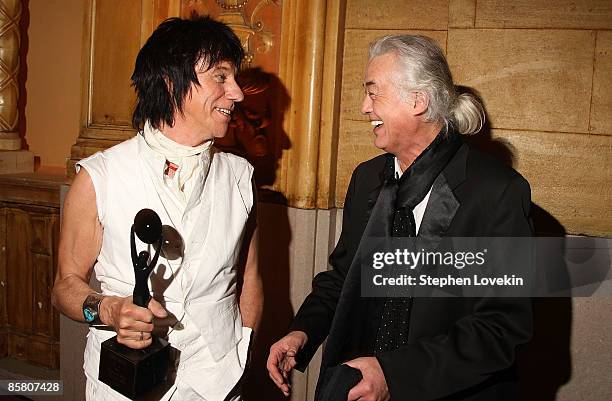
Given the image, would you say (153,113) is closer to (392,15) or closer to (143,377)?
(143,377)

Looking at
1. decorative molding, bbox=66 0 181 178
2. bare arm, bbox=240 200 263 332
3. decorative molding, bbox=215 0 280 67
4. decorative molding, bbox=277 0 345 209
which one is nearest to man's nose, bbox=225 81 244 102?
bare arm, bbox=240 200 263 332

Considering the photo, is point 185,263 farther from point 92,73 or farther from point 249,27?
point 92,73

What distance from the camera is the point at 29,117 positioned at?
15.9ft

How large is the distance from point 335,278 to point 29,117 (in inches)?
138

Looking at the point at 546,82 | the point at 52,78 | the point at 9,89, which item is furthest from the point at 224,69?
the point at 52,78

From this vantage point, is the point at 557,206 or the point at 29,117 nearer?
the point at 557,206

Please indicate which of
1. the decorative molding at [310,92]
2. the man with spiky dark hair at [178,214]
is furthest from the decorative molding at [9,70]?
the man with spiky dark hair at [178,214]

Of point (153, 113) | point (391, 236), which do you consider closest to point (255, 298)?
point (391, 236)

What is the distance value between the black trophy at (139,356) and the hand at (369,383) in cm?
53

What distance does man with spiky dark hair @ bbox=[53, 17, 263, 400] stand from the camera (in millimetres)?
1968

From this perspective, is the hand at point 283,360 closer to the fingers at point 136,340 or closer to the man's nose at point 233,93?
the fingers at point 136,340

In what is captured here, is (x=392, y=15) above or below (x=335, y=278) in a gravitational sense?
above

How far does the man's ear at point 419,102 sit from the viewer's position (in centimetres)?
203

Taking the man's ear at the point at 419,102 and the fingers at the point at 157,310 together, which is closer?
the fingers at the point at 157,310
